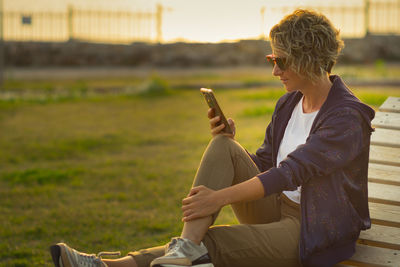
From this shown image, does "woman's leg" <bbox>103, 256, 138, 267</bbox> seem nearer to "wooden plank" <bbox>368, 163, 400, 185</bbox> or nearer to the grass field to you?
the grass field

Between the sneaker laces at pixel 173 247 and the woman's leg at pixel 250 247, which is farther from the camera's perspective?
the woman's leg at pixel 250 247

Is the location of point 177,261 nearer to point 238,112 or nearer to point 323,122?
point 323,122

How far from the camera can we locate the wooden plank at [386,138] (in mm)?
3779

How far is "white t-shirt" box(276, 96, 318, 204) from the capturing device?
114 inches

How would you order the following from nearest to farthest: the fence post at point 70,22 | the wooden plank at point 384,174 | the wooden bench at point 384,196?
the wooden bench at point 384,196, the wooden plank at point 384,174, the fence post at point 70,22

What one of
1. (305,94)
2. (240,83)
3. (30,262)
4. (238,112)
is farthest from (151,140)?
(240,83)

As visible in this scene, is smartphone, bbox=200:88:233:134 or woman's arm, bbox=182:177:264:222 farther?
smartphone, bbox=200:88:233:134

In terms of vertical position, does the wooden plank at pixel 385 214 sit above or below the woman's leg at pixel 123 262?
above

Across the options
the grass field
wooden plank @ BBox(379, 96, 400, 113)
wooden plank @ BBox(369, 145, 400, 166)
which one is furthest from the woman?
the grass field

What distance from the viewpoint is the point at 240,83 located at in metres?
16.1

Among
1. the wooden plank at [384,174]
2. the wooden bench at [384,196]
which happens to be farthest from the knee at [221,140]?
the wooden plank at [384,174]

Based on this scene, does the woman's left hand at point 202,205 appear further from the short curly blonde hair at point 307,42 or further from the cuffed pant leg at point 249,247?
the short curly blonde hair at point 307,42

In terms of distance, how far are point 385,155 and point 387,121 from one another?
13.5 inches

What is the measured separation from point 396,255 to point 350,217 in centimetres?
35
